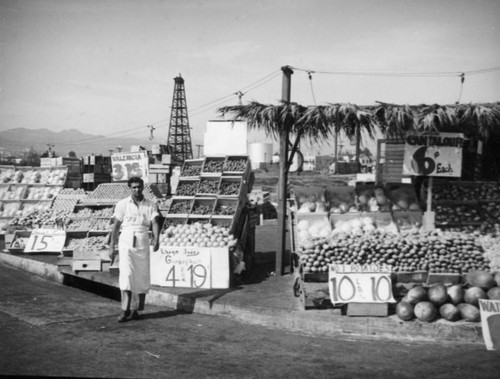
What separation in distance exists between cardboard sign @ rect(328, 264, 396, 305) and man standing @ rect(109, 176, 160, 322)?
9.21 ft

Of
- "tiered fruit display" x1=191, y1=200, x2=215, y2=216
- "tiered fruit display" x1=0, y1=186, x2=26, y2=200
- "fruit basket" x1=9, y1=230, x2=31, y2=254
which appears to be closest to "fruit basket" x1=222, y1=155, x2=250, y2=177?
"tiered fruit display" x1=191, y1=200, x2=215, y2=216

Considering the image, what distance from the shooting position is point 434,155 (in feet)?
27.2

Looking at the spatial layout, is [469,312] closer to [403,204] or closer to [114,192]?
[403,204]

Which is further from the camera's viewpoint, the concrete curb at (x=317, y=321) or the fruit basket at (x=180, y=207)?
the fruit basket at (x=180, y=207)

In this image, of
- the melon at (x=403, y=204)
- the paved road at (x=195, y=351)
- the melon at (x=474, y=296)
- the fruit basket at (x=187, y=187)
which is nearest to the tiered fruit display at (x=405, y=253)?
the melon at (x=474, y=296)

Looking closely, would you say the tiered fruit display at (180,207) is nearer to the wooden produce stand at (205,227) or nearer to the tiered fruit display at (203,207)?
the wooden produce stand at (205,227)

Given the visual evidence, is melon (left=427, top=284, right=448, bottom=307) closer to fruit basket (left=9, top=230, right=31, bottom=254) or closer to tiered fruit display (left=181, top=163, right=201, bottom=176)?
tiered fruit display (left=181, top=163, right=201, bottom=176)

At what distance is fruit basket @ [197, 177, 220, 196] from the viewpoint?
9477 millimetres

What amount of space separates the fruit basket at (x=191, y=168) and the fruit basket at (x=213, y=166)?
0.23m

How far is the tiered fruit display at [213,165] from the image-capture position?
986cm

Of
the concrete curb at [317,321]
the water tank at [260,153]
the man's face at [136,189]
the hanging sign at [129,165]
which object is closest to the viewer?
the concrete curb at [317,321]

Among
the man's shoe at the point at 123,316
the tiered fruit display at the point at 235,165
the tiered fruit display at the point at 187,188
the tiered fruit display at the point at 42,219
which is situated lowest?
the man's shoe at the point at 123,316

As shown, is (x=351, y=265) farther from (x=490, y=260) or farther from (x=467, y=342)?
(x=490, y=260)

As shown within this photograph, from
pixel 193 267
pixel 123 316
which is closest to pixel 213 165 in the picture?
pixel 193 267
